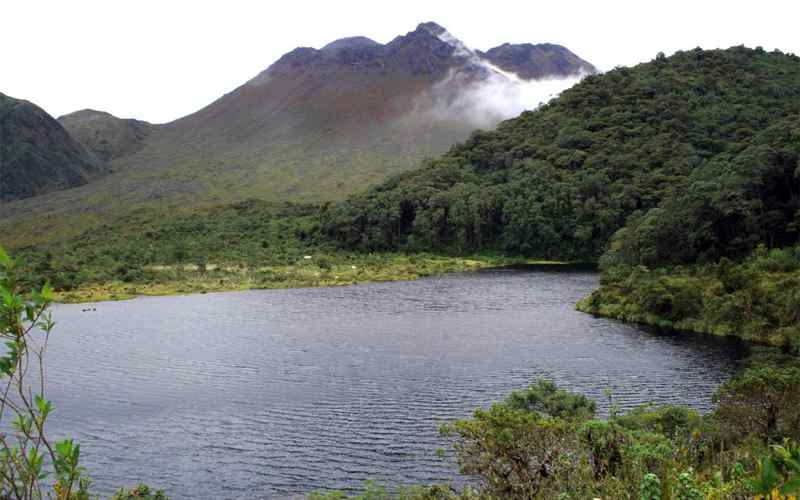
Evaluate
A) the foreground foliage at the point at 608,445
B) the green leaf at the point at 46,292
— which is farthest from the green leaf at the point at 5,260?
the foreground foliage at the point at 608,445

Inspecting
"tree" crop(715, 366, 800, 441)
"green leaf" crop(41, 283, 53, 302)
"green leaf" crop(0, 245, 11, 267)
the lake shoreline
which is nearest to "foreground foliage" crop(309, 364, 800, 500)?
"tree" crop(715, 366, 800, 441)

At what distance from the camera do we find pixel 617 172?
11719cm

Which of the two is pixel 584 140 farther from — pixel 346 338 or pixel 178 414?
pixel 178 414

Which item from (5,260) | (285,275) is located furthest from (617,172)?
(5,260)

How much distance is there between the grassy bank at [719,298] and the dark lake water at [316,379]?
2.64m

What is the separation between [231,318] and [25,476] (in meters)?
55.7

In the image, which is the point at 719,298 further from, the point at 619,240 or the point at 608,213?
the point at 608,213

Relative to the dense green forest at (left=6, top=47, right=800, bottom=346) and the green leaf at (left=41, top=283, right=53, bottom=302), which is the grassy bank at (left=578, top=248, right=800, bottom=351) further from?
the green leaf at (left=41, top=283, right=53, bottom=302)

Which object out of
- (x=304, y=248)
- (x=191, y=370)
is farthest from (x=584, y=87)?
(x=191, y=370)

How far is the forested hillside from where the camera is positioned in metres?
64.1

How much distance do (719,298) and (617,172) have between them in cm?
7451

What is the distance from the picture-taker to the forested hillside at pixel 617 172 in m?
64.1

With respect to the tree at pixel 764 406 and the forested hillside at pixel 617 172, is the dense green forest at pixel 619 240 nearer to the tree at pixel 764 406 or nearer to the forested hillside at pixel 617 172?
the tree at pixel 764 406

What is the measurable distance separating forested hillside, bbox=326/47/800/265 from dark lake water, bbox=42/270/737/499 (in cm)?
2070
